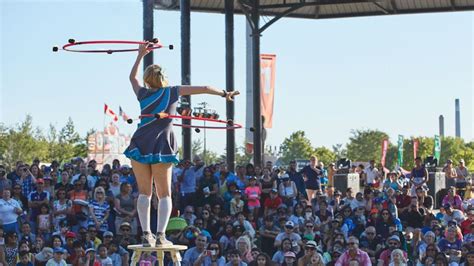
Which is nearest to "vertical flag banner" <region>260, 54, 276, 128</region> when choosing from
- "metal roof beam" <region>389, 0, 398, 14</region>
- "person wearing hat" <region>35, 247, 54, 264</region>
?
"metal roof beam" <region>389, 0, 398, 14</region>

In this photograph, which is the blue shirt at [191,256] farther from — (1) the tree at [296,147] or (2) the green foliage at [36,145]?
(1) the tree at [296,147]

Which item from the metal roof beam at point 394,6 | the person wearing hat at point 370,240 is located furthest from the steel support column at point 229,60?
the person wearing hat at point 370,240

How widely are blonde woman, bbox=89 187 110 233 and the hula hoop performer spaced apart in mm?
7310

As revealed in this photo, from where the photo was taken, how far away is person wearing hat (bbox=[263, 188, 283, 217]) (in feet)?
57.2

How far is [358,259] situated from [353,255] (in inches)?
4.0

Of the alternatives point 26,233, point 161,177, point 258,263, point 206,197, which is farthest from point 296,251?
point 161,177

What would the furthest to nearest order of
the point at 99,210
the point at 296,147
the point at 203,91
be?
the point at 296,147, the point at 99,210, the point at 203,91

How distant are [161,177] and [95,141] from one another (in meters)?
47.4

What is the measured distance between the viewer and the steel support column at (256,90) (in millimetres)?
22281

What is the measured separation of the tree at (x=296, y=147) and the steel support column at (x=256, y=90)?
4569 cm

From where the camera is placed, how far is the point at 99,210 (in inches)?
627

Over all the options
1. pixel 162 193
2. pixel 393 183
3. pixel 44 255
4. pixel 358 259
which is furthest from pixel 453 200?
pixel 162 193

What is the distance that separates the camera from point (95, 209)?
627 inches

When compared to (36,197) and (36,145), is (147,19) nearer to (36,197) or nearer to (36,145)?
(36,197)
